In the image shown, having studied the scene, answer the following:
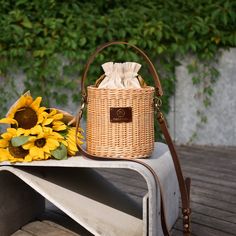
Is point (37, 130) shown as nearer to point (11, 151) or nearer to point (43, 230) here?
point (11, 151)

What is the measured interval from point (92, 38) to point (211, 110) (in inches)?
46.2

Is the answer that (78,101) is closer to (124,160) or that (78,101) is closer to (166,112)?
(166,112)

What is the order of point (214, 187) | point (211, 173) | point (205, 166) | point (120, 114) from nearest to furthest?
point (120, 114)
point (214, 187)
point (211, 173)
point (205, 166)

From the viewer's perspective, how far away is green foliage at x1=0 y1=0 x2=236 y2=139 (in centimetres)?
450

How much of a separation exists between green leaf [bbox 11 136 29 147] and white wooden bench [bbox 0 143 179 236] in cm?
10

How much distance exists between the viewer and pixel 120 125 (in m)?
2.19

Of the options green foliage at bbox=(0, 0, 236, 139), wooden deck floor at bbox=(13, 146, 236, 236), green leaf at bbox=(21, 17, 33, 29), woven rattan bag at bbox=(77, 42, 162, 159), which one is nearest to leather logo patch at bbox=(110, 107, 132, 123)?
woven rattan bag at bbox=(77, 42, 162, 159)

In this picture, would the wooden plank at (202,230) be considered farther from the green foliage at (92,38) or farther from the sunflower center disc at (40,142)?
the green foliage at (92,38)

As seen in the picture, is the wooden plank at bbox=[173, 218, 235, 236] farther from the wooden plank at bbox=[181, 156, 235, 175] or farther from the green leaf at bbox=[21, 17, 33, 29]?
the green leaf at bbox=[21, 17, 33, 29]

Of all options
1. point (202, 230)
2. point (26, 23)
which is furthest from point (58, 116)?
point (26, 23)

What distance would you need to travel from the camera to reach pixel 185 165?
3.96 m

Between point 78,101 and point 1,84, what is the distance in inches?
27.2

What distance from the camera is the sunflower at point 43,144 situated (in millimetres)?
2256

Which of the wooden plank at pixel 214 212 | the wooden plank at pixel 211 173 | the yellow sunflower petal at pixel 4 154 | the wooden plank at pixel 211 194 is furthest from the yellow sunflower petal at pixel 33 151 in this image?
the wooden plank at pixel 211 173
